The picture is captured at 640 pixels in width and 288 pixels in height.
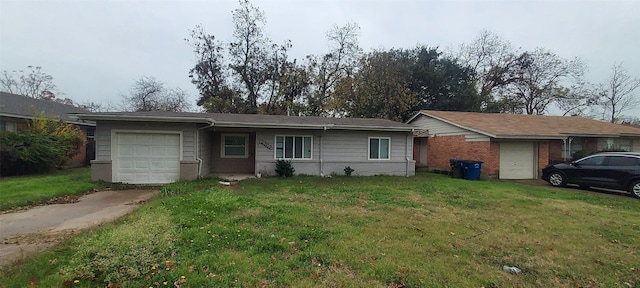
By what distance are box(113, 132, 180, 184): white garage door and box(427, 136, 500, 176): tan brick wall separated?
13882 millimetres

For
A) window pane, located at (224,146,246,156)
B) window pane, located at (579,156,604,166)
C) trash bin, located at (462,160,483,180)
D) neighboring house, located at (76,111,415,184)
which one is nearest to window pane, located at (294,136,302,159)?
neighboring house, located at (76,111,415,184)

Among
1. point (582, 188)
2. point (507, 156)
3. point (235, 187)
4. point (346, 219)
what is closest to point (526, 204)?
point (346, 219)

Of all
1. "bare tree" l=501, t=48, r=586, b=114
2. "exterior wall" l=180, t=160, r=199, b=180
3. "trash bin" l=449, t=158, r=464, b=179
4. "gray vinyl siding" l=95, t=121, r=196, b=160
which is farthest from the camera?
"bare tree" l=501, t=48, r=586, b=114

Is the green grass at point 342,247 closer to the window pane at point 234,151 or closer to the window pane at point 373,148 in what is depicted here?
the window pane at point 373,148

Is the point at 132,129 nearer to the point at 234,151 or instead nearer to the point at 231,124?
the point at 231,124

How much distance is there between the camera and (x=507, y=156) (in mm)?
14906

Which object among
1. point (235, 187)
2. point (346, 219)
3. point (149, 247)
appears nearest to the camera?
point (149, 247)

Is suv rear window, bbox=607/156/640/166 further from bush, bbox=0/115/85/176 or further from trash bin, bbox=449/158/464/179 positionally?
bush, bbox=0/115/85/176

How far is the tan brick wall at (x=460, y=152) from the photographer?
47.9 ft

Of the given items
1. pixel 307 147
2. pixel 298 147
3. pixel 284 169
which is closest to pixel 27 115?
pixel 284 169

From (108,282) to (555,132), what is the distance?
19.6 meters

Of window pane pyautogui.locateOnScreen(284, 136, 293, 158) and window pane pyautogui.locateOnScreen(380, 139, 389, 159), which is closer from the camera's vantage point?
window pane pyautogui.locateOnScreen(284, 136, 293, 158)

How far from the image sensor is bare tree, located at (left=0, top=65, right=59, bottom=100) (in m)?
30.5

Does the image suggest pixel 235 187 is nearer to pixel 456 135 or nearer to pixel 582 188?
pixel 456 135
